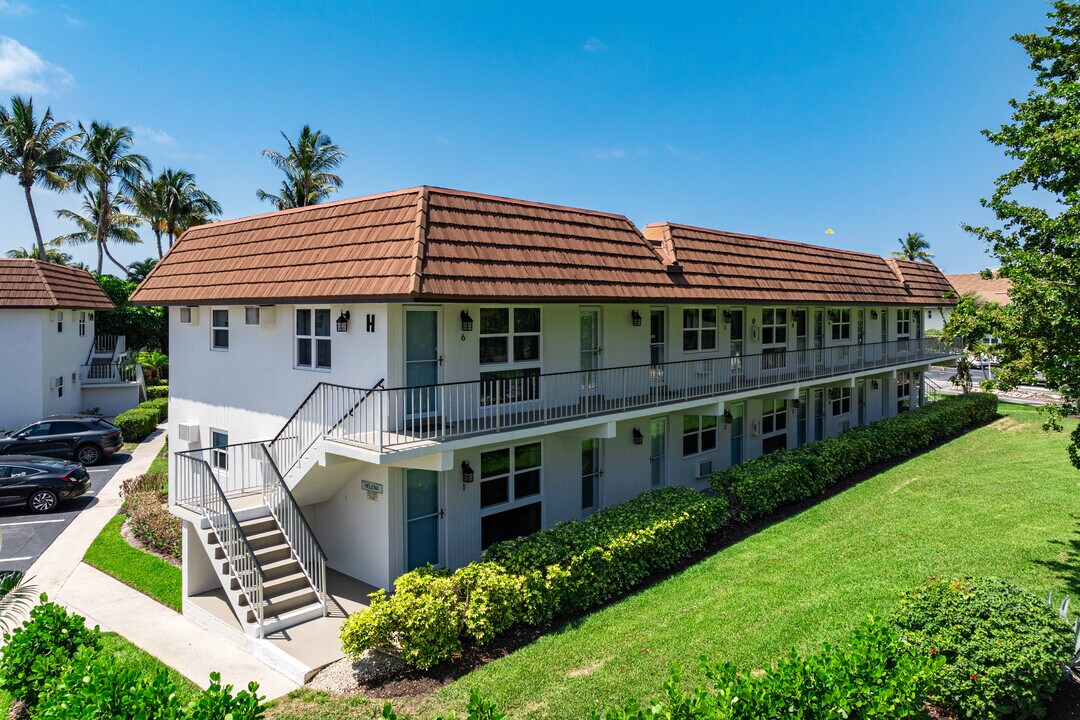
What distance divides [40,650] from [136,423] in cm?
2208

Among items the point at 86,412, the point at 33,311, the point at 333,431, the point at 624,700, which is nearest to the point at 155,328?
the point at 86,412

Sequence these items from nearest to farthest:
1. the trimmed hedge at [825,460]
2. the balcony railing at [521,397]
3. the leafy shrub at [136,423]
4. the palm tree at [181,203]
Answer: the balcony railing at [521,397] < the trimmed hedge at [825,460] < the leafy shrub at [136,423] < the palm tree at [181,203]

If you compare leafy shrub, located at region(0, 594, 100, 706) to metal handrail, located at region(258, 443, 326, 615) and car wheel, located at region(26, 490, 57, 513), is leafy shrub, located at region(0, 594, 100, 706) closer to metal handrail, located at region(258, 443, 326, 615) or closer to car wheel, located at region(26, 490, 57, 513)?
metal handrail, located at region(258, 443, 326, 615)

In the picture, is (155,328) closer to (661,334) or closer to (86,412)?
(86,412)

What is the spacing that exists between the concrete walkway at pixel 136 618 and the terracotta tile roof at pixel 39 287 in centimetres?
1323

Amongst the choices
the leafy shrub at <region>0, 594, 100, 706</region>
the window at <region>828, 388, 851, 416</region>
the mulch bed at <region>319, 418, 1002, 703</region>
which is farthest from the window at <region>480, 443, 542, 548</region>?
the window at <region>828, 388, 851, 416</region>

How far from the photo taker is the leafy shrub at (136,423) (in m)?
26.9

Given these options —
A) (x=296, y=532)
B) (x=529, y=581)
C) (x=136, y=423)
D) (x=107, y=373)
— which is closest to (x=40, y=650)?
(x=296, y=532)

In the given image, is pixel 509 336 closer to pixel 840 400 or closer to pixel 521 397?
pixel 521 397

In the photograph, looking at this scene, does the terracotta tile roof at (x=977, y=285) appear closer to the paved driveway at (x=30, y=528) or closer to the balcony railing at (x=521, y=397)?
the balcony railing at (x=521, y=397)

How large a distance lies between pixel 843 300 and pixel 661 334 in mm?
8444

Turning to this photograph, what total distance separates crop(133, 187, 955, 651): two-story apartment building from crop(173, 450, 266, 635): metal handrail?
5cm

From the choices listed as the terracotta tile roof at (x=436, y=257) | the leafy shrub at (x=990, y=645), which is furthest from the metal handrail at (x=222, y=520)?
the leafy shrub at (x=990, y=645)

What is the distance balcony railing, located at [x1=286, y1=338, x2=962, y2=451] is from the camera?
10.9 m
